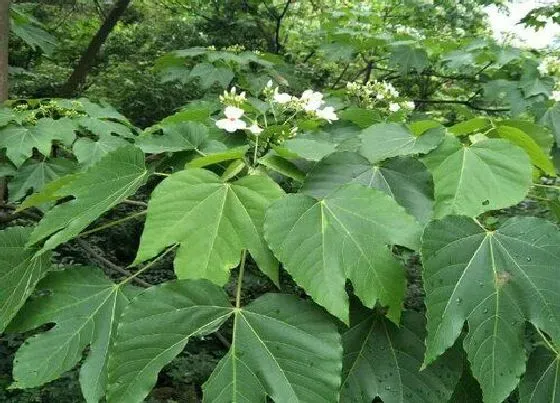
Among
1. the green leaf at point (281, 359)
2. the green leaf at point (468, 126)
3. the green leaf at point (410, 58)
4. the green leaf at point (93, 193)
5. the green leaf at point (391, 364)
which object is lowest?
the green leaf at point (410, 58)

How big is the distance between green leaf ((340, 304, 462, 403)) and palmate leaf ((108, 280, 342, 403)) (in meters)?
0.09

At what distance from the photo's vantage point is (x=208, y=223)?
86 cm

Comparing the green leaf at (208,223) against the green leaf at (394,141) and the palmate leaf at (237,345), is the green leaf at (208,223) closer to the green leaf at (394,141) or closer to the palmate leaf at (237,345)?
the palmate leaf at (237,345)

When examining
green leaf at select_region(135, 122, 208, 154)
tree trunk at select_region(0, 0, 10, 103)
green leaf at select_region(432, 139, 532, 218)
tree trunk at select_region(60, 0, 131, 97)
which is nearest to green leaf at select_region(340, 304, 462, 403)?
green leaf at select_region(432, 139, 532, 218)

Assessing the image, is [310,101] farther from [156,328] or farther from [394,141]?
[156,328]

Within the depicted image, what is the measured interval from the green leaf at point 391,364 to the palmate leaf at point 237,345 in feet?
0.31

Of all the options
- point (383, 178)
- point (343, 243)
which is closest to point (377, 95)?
point (383, 178)

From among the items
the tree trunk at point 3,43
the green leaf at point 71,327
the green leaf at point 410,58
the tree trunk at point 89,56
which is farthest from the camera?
the tree trunk at point 89,56

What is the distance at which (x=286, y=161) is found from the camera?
1.00 m

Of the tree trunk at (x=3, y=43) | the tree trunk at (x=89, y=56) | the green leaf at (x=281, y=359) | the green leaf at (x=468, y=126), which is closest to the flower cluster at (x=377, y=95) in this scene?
the green leaf at (x=468, y=126)

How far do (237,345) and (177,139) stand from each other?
451mm

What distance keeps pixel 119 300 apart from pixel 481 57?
98.5 inches

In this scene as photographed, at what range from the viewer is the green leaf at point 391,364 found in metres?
0.83

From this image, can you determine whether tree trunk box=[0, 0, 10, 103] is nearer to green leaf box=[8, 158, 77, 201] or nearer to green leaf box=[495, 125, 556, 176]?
green leaf box=[8, 158, 77, 201]
